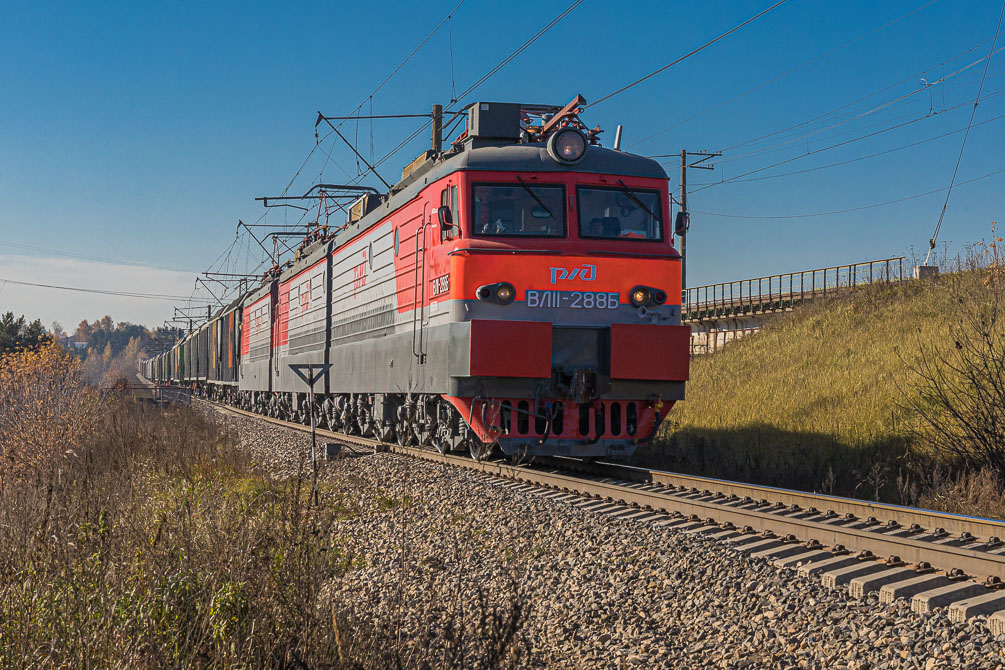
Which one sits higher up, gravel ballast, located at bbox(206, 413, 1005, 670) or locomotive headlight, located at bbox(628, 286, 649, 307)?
locomotive headlight, located at bbox(628, 286, 649, 307)

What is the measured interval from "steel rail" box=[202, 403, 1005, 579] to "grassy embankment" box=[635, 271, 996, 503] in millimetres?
1199

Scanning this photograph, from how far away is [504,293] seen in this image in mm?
9727

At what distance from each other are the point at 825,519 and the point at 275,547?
433 cm

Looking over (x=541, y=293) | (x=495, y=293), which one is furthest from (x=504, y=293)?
(x=541, y=293)

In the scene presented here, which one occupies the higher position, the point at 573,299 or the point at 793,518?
the point at 573,299

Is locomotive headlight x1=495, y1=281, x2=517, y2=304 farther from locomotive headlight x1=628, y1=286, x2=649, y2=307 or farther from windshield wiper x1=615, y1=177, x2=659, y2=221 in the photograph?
windshield wiper x1=615, y1=177, x2=659, y2=221

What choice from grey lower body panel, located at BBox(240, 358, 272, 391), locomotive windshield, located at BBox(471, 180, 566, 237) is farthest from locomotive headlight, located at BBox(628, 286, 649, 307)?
grey lower body panel, located at BBox(240, 358, 272, 391)

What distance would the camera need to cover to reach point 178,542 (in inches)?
212

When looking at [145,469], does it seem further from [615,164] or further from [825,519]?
[825,519]

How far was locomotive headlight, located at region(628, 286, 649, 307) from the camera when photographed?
10117 millimetres

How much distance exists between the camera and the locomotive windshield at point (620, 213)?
10.2 meters

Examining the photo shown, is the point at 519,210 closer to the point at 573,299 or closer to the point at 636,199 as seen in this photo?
the point at 573,299

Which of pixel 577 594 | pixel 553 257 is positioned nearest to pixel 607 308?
pixel 553 257

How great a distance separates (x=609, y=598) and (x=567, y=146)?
618 cm
